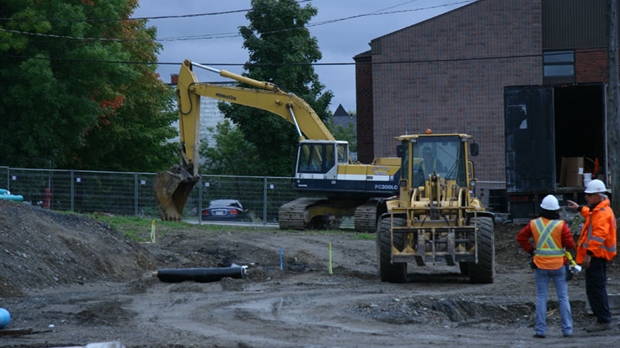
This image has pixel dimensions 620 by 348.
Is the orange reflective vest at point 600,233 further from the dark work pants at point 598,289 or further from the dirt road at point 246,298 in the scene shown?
the dirt road at point 246,298

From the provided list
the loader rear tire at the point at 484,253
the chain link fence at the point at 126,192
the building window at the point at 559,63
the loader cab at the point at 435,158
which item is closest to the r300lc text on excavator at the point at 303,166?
the chain link fence at the point at 126,192

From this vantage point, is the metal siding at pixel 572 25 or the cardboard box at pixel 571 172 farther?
the metal siding at pixel 572 25

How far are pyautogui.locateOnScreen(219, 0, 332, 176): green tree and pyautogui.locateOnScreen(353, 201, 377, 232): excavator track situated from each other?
13931 mm

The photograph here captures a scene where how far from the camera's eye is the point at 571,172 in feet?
88.1

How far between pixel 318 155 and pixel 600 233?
20.7 metres

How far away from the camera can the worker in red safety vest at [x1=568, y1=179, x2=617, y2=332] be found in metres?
12.2

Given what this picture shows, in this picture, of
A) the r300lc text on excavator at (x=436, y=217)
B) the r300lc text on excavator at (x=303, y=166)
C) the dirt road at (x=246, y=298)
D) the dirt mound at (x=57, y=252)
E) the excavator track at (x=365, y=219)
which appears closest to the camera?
the dirt road at (x=246, y=298)

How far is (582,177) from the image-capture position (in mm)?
26172

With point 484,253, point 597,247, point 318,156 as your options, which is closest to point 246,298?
point 484,253

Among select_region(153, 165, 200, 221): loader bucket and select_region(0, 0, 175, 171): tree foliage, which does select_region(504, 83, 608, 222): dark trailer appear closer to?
select_region(153, 165, 200, 221): loader bucket

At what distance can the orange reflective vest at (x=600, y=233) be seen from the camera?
1221cm

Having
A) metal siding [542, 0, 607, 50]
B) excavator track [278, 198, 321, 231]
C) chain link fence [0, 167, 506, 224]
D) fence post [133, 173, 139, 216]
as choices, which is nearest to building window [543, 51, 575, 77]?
metal siding [542, 0, 607, 50]

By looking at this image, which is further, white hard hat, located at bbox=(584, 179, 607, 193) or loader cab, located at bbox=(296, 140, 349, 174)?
loader cab, located at bbox=(296, 140, 349, 174)

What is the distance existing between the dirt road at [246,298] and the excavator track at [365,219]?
18.0 feet
